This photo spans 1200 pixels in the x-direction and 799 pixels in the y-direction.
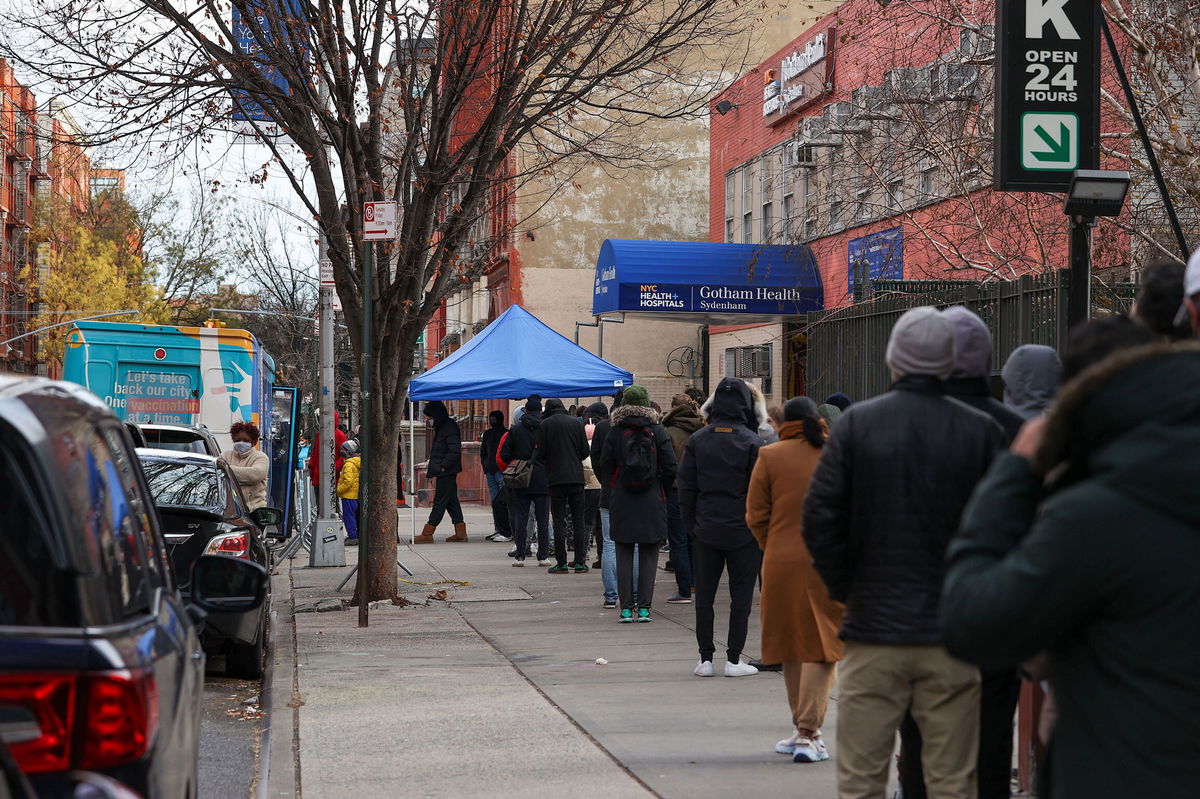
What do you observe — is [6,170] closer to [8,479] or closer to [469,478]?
[469,478]

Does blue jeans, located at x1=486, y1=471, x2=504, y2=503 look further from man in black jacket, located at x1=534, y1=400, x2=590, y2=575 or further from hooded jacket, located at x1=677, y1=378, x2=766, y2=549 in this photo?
hooded jacket, located at x1=677, y1=378, x2=766, y2=549

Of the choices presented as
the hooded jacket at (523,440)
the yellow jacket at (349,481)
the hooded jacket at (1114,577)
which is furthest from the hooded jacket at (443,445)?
the hooded jacket at (1114,577)

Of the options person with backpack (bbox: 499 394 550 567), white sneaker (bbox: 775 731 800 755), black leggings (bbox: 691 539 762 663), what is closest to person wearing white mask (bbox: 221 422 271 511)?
person with backpack (bbox: 499 394 550 567)

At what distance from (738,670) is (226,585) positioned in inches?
211

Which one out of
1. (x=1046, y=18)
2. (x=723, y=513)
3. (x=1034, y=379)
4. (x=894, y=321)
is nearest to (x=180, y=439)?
(x=894, y=321)

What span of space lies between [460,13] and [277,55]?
1550 mm

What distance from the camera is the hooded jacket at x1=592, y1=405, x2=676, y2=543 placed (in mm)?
11688

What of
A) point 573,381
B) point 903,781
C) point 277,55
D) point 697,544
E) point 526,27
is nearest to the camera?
point 903,781

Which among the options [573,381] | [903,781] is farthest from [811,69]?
[903,781]

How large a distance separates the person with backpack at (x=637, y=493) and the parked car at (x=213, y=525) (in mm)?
2734

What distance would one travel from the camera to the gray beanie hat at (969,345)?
491 centimetres

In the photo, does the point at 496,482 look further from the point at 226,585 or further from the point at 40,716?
the point at 40,716

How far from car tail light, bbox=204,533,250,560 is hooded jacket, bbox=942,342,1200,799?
794 cm

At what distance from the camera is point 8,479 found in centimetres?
291
